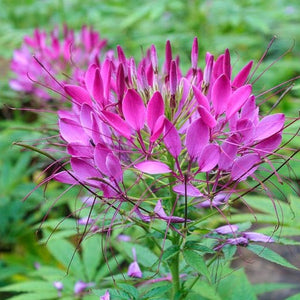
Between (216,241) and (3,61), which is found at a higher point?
(216,241)

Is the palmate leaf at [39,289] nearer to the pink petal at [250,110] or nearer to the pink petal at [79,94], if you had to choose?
the pink petal at [79,94]

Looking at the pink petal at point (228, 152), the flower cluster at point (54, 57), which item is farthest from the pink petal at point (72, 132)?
the flower cluster at point (54, 57)

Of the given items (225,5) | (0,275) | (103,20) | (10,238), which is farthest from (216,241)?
(103,20)

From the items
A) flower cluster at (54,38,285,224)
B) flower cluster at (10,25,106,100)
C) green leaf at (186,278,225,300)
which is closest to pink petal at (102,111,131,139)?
flower cluster at (54,38,285,224)

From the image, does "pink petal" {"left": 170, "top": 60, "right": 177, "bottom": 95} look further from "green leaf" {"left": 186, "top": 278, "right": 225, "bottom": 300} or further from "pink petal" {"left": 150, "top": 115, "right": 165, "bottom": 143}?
"green leaf" {"left": 186, "top": 278, "right": 225, "bottom": 300}

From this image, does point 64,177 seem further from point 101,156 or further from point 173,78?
point 173,78

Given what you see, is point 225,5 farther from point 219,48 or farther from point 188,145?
point 188,145
